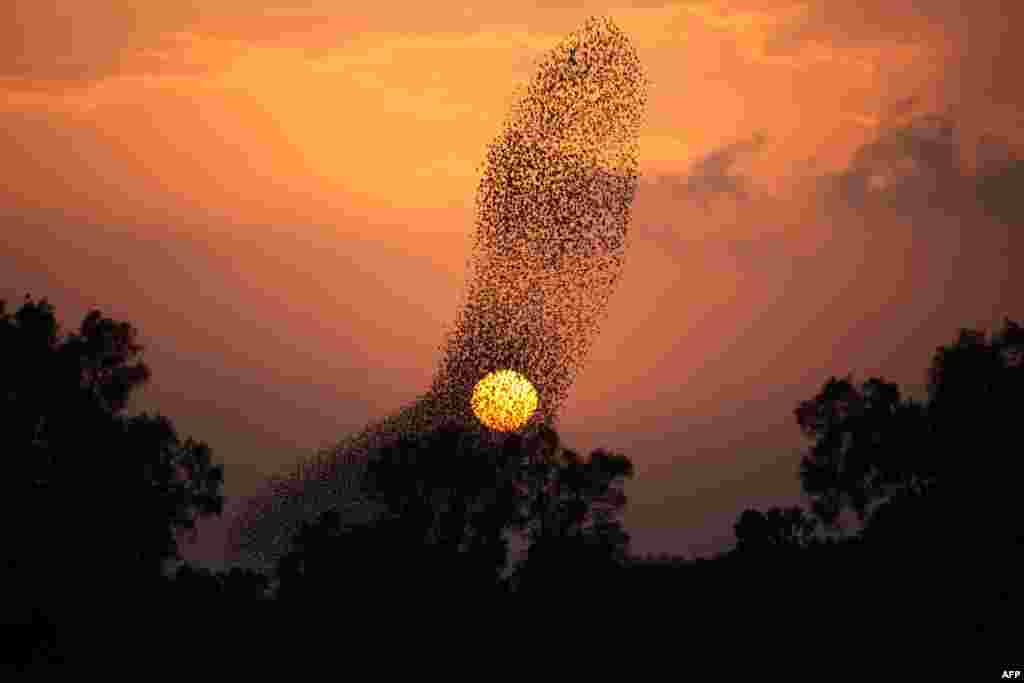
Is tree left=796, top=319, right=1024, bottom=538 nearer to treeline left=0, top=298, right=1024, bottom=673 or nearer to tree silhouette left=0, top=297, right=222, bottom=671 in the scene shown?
treeline left=0, top=298, right=1024, bottom=673

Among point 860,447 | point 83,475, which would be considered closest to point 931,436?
point 860,447

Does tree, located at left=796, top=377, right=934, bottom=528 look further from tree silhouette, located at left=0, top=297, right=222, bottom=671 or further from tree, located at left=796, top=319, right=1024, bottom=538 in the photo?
tree silhouette, located at left=0, top=297, right=222, bottom=671

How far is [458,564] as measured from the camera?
352ft

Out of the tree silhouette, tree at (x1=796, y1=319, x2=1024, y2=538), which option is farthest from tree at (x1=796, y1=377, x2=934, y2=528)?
the tree silhouette

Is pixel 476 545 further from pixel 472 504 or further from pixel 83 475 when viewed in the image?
pixel 83 475

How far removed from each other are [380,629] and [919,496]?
38.7 meters

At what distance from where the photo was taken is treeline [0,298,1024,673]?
8544 cm

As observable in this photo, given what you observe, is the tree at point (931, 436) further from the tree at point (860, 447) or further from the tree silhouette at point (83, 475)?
the tree silhouette at point (83, 475)

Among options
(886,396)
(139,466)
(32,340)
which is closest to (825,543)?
(886,396)

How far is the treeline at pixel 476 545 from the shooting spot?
8544 centimetres

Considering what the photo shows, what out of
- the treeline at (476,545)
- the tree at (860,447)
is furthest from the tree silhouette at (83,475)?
the tree at (860,447)

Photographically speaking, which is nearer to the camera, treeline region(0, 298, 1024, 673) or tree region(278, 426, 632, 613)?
treeline region(0, 298, 1024, 673)

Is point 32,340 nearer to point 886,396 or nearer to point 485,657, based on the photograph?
point 485,657

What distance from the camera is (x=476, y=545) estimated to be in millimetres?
122438
